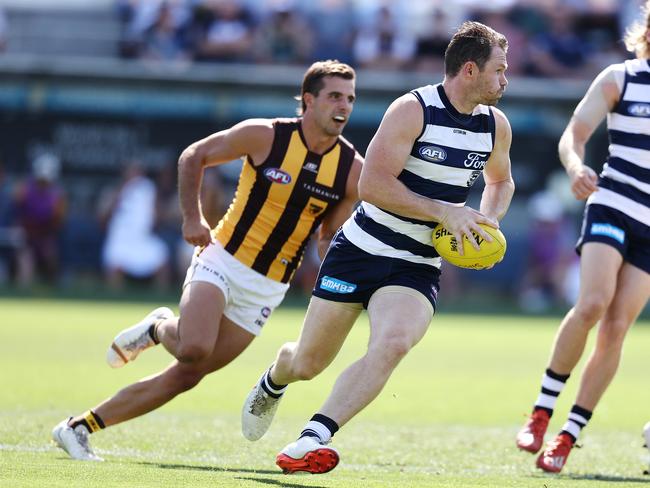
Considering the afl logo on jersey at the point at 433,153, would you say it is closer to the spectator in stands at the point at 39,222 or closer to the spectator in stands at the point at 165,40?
the spectator in stands at the point at 39,222

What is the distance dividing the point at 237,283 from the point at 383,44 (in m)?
18.0

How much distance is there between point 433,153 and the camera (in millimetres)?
6496

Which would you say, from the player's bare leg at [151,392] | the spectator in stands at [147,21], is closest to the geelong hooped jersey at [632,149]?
the player's bare leg at [151,392]

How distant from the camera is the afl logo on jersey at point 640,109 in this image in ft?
24.6

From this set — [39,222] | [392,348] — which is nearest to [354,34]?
[39,222]

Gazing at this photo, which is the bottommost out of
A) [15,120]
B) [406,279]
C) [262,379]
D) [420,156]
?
[15,120]

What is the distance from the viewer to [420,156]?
6.51 meters

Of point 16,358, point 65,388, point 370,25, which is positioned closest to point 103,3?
point 370,25

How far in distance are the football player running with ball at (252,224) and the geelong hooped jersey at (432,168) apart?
1094mm

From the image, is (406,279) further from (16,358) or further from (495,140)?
(16,358)

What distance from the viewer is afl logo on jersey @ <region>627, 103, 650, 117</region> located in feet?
24.6

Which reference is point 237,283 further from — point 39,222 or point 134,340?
point 39,222

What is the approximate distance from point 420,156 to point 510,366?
8.20 m

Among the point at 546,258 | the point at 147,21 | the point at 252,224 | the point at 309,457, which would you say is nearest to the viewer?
the point at 309,457
